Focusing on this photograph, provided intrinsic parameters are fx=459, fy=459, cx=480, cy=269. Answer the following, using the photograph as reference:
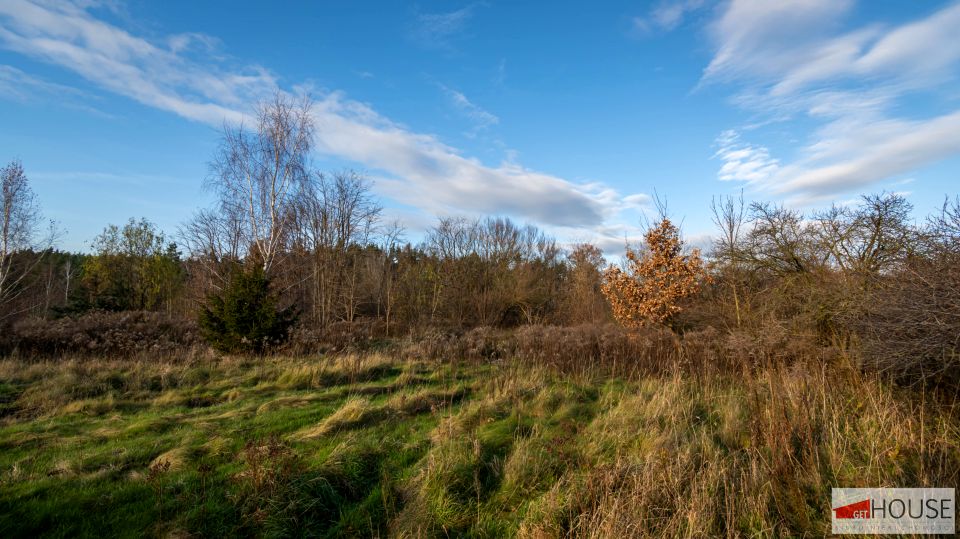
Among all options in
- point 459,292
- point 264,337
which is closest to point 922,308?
point 264,337

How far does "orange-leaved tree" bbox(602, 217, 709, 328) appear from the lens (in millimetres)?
13820

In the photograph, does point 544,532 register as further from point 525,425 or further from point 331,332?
point 331,332

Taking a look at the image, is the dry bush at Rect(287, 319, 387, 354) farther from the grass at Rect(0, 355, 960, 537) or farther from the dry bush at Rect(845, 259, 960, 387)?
the dry bush at Rect(845, 259, 960, 387)

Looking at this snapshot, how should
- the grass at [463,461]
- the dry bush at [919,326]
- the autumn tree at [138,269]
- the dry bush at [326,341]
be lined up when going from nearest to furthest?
the grass at [463,461] → the dry bush at [919,326] → the dry bush at [326,341] → the autumn tree at [138,269]

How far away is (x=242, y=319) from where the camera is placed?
39.5 ft

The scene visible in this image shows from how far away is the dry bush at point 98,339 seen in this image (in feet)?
39.2

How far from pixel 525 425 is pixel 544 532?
270 cm

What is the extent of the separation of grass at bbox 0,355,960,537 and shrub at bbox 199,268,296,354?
443 centimetres

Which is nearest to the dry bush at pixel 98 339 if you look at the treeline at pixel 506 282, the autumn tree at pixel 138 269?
the treeline at pixel 506 282

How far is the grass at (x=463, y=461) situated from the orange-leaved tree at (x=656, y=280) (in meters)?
6.82

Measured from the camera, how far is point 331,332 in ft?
54.7

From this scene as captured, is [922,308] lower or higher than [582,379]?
higher

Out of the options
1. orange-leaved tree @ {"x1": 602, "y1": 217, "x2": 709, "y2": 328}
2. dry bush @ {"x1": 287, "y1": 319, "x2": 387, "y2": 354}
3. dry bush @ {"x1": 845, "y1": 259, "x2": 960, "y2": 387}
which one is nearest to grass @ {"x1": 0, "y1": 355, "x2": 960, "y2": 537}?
dry bush @ {"x1": 845, "y1": 259, "x2": 960, "y2": 387}
